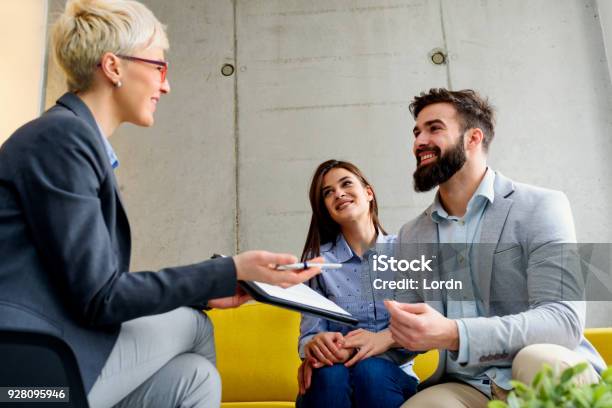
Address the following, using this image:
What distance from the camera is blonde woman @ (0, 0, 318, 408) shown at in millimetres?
1087

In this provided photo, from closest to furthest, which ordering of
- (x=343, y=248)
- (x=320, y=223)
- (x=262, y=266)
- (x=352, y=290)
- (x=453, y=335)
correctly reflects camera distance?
(x=262, y=266) → (x=453, y=335) → (x=352, y=290) → (x=343, y=248) → (x=320, y=223)

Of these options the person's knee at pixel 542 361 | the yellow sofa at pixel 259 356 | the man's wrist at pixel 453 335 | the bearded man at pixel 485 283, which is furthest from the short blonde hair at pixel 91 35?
the yellow sofa at pixel 259 356

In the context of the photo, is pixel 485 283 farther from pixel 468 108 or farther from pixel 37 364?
pixel 37 364

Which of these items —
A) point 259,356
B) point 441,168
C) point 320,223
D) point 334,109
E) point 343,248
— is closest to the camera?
point 441,168

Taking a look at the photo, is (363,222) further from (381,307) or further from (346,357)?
(346,357)

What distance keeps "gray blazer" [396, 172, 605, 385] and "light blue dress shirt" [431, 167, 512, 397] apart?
23 millimetres

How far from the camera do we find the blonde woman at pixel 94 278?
1.09 metres

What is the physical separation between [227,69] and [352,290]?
2200 millimetres

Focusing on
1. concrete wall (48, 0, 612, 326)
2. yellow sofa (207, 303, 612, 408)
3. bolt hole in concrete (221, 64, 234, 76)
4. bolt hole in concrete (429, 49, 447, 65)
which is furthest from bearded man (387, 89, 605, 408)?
bolt hole in concrete (221, 64, 234, 76)

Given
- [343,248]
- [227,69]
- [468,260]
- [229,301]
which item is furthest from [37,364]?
[227,69]

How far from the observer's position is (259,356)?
9.01 ft

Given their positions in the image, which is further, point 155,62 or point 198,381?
point 155,62

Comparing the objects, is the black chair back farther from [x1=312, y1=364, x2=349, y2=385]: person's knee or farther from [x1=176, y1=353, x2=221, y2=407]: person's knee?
[x1=312, y1=364, x2=349, y2=385]: person's knee

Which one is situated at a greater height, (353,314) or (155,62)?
(155,62)
